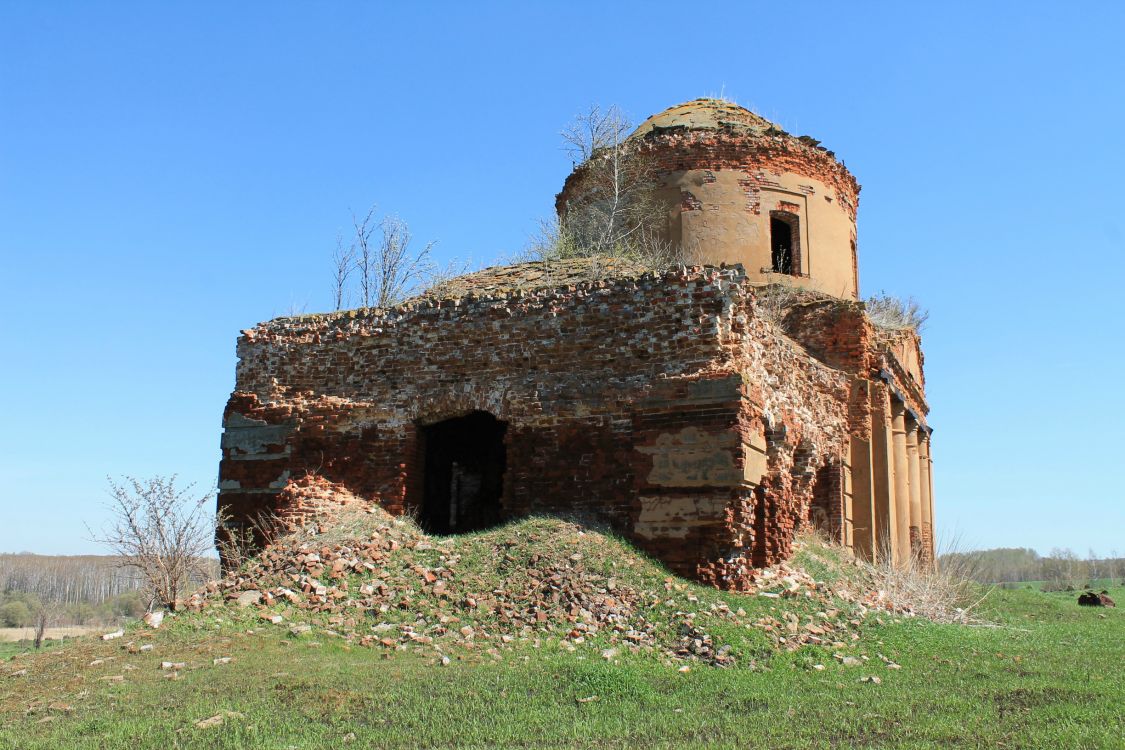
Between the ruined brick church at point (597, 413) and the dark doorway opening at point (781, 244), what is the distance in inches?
55.4

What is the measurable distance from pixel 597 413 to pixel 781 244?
883 cm

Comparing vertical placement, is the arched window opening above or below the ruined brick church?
above

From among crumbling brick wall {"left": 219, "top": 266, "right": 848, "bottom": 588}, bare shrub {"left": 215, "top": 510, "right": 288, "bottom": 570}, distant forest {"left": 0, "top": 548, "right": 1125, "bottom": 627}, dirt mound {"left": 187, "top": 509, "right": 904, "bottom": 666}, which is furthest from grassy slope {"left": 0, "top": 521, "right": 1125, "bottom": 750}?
distant forest {"left": 0, "top": 548, "right": 1125, "bottom": 627}

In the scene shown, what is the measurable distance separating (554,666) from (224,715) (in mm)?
2558

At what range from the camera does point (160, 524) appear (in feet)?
45.6

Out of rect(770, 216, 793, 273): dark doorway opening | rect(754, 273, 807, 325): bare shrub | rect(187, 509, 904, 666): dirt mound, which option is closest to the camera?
rect(187, 509, 904, 666): dirt mound

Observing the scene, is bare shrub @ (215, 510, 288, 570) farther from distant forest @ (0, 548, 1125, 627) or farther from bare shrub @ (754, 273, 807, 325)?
distant forest @ (0, 548, 1125, 627)

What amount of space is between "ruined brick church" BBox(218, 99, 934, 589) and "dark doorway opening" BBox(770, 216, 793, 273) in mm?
1406

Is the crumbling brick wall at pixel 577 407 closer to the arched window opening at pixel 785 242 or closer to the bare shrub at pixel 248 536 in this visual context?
the bare shrub at pixel 248 536

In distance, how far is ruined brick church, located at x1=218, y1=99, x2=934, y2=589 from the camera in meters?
11.0

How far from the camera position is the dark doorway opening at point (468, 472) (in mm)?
14008

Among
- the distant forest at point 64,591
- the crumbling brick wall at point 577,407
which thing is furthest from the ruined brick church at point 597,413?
the distant forest at point 64,591

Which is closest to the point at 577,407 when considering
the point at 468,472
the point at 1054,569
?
the point at 468,472

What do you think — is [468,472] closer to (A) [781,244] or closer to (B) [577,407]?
(B) [577,407]
